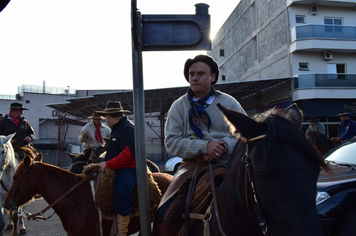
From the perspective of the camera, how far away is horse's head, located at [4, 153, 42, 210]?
13.2 feet

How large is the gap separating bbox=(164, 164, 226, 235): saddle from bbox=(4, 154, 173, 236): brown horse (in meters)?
1.93

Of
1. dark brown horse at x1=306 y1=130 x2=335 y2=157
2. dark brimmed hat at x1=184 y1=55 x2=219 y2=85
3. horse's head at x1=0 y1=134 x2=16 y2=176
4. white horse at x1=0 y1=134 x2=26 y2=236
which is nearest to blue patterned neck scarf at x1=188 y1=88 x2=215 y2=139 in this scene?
dark brimmed hat at x1=184 y1=55 x2=219 y2=85

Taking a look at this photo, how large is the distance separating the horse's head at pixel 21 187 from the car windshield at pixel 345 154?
462 cm

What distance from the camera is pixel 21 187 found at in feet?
13.2

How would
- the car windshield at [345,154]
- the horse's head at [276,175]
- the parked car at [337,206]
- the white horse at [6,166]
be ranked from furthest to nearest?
the white horse at [6,166] → the car windshield at [345,154] → the parked car at [337,206] → the horse's head at [276,175]

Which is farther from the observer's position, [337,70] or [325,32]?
[337,70]

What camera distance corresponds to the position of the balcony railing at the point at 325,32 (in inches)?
916

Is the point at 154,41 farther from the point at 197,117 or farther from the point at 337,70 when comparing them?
the point at 337,70

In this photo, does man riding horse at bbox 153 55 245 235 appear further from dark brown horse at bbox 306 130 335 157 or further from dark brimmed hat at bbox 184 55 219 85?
dark brown horse at bbox 306 130 335 157

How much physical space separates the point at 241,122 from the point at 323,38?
1000 inches

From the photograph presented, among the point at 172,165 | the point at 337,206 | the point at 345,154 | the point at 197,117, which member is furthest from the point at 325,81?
the point at 197,117

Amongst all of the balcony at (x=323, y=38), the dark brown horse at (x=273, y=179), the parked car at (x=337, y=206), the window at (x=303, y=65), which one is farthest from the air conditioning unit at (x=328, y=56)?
the dark brown horse at (x=273, y=179)

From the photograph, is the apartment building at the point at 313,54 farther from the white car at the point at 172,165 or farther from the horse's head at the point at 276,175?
the horse's head at the point at 276,175

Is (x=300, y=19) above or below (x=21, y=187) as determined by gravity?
above
